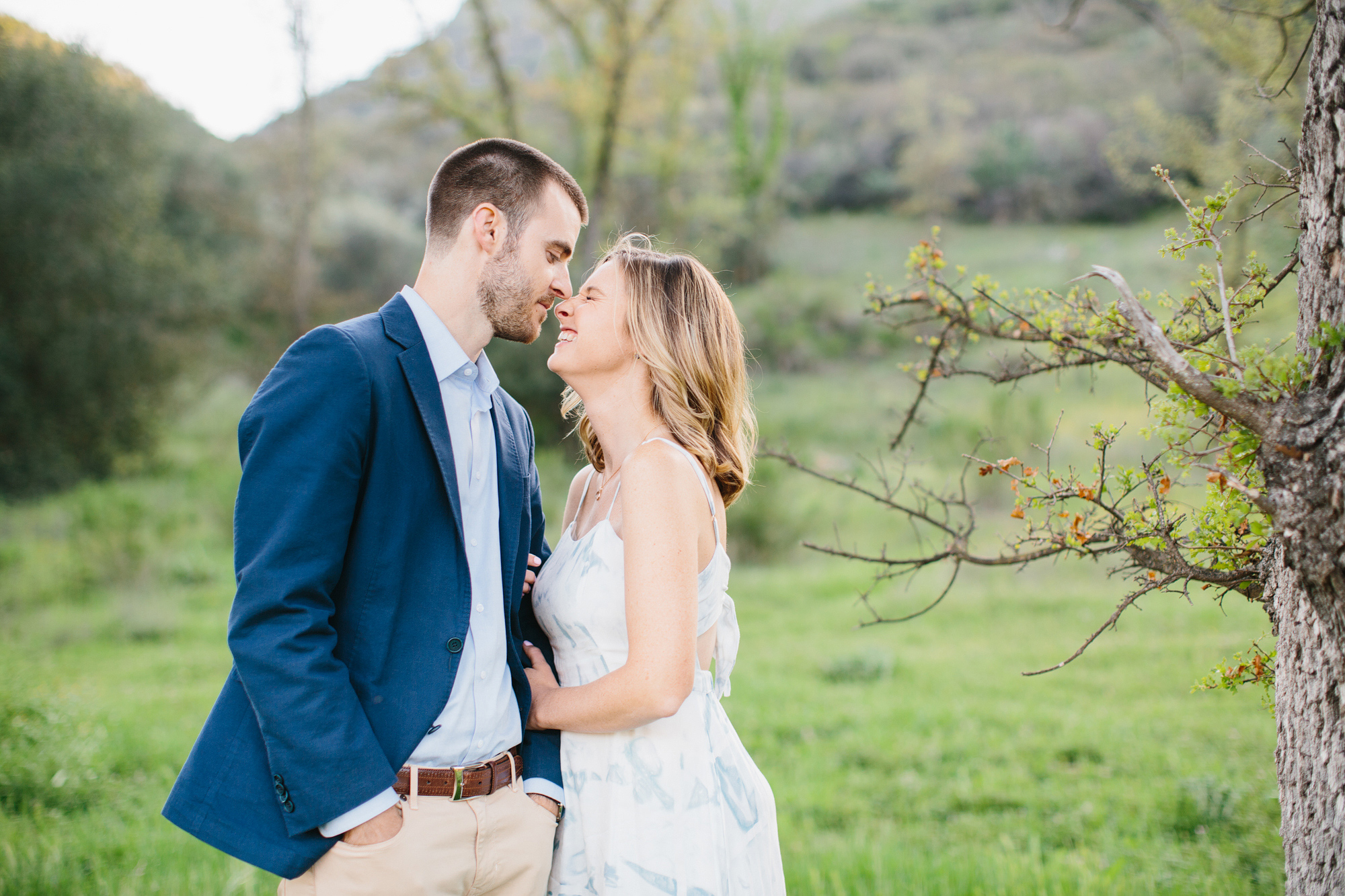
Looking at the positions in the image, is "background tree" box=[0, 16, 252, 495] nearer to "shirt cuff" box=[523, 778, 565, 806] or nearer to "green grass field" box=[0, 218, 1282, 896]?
"green grass field" box=[0, 218, 1282, 896]

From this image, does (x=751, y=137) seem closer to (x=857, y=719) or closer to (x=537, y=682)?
(x=857, y=719)

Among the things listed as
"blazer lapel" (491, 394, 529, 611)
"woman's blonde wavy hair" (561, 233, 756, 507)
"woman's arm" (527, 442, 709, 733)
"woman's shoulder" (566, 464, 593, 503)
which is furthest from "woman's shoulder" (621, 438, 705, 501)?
"woman's shoulder" (566, 464, 593, 503)

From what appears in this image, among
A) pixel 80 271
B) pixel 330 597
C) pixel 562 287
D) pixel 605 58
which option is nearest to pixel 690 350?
pixel 562 287

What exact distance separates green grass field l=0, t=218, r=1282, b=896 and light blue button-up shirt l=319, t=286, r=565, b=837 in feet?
6.32

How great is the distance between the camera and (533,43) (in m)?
42.9

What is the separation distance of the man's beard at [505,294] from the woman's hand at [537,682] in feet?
3.01

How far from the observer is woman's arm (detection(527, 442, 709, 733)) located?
81.7 inches

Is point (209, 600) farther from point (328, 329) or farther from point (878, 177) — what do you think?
point (878, 177)

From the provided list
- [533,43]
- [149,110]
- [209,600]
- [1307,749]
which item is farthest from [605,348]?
[533,43]

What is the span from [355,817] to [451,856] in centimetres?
27

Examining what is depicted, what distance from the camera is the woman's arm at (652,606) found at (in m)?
2.07

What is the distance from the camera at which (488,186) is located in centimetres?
238

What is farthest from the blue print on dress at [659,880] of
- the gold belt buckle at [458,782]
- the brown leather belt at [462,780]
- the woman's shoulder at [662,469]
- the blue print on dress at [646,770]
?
the woman's shoulder at [662,469]

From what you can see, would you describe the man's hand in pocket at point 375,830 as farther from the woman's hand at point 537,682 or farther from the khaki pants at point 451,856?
the woman's hand at point 537,682
